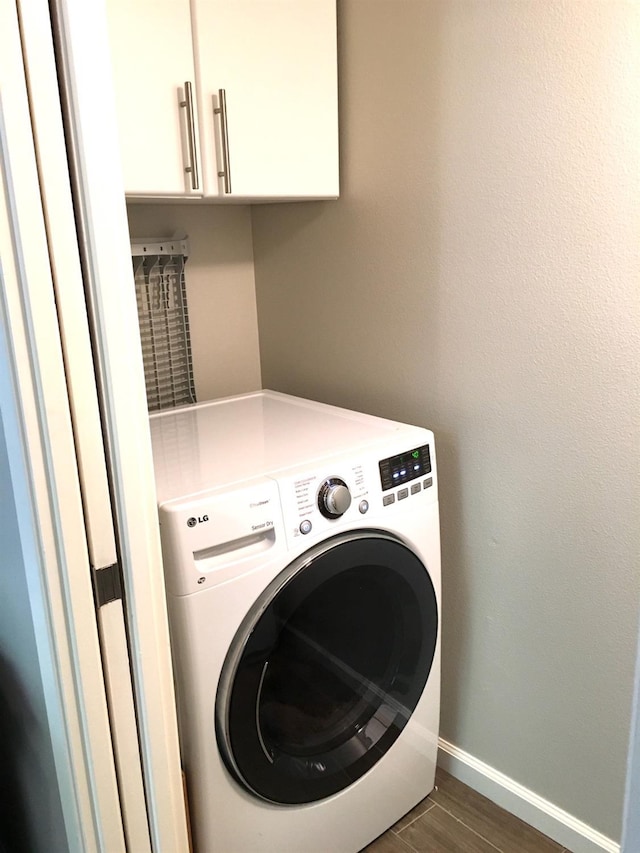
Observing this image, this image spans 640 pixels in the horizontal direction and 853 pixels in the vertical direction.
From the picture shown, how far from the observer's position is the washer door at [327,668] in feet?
4.22

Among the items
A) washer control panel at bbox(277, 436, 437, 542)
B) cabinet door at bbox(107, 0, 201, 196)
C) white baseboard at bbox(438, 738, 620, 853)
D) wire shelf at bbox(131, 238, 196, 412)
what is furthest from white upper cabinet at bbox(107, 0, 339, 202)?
white baseboard at bbox(438, 738, 620, 853)

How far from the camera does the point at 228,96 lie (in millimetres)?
1472

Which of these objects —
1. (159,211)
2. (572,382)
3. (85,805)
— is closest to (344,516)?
(572,382)

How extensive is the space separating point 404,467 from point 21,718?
876mm

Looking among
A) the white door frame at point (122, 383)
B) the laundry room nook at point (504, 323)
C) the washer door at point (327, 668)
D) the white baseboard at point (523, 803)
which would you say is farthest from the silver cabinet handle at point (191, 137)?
the white baseboard at point (523, 803)

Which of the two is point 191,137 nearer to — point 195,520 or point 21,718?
point 195,520

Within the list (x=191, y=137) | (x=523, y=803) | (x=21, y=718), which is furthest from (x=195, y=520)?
(x=523, y=803)

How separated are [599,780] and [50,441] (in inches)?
53.7

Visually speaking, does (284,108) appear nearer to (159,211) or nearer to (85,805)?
(159,211)

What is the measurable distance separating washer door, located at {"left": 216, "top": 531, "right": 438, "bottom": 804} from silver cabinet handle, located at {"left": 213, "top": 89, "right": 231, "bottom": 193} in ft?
2.60

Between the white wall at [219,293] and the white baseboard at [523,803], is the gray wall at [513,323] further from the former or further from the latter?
the white wall at [219,293]

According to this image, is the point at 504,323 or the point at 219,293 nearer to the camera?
the point at 504,323

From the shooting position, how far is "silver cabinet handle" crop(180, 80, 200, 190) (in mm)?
1400

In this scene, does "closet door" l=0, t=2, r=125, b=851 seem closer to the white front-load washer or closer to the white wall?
the white front-load washer
